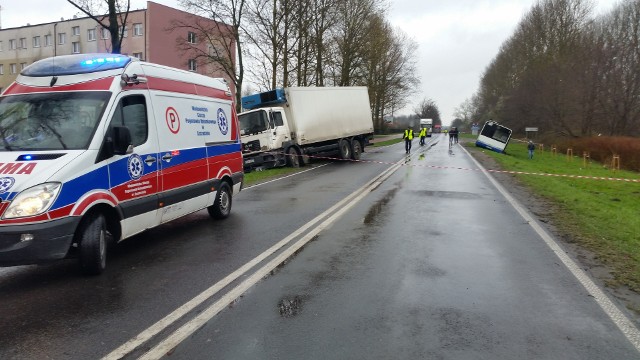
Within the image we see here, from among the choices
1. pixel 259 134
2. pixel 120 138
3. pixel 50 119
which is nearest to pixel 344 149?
pixel 259 134

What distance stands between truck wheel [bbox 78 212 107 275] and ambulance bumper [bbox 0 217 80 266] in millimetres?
273

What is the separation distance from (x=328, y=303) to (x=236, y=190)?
5459 mm

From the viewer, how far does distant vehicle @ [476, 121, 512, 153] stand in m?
34.9

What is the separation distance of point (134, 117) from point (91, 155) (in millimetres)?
1051

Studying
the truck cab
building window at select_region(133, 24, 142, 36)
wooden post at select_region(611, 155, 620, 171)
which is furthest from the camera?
building window at select_region(133, 24, 142, 36)

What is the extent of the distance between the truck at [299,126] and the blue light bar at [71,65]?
12838 millimetres

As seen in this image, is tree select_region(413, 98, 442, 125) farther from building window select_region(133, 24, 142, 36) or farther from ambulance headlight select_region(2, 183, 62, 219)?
ambulance headlight select_region(2, 183, 62, 219)

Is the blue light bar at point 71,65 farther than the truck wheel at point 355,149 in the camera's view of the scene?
No

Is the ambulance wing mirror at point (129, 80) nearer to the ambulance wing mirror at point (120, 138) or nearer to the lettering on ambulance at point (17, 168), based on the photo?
the ambulance wing mirror at point (120, 138)

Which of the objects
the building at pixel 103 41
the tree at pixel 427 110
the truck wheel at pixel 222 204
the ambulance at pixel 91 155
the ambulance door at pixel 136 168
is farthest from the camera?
the tree at pixel 427 110

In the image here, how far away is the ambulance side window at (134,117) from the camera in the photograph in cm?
606

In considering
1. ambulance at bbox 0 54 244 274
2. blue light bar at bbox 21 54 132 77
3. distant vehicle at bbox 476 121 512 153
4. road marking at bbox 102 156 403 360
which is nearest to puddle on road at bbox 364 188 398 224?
road marking at bbox 102 156 403 360

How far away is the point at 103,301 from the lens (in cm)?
469

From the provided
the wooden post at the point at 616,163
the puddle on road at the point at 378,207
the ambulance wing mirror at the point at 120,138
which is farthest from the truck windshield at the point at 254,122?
the wooden post at the point at 616,163
